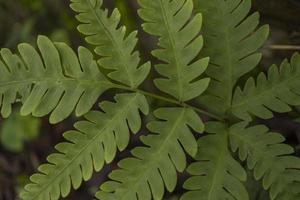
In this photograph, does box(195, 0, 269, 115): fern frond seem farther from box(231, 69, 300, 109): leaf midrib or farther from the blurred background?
the blurred background

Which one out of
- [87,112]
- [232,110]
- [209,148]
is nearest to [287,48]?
[232,110]

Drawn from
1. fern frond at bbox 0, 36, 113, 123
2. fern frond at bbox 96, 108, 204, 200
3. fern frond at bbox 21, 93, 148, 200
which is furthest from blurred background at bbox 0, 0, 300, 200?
fern frond at bbox 0, 36, 113, 123

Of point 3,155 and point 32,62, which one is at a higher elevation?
point 32,62

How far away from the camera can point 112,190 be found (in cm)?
136

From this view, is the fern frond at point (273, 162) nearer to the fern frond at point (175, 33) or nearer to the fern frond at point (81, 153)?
the fern frond at point (175, 33)

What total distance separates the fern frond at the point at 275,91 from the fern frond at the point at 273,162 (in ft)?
0.19

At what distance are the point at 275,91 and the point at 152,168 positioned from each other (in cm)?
38

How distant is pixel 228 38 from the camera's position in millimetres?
1398

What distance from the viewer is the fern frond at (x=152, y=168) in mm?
1345

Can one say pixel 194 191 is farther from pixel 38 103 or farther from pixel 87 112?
pixel 38 103

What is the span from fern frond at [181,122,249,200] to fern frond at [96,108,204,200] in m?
0.04

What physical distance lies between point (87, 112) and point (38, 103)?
13 cm

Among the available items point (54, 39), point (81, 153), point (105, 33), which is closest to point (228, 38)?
point (105, 33)

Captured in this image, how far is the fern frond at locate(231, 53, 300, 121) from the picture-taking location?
54.7 inches
